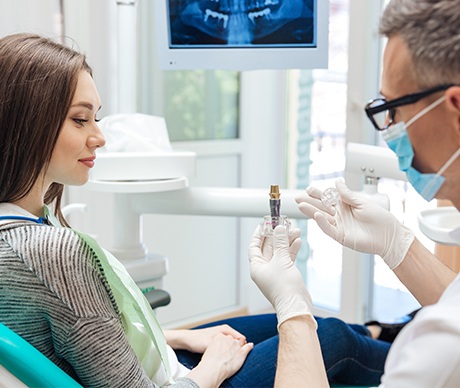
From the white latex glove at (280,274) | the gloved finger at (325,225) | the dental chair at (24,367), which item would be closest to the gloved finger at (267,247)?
the white latex glove at (280,274)

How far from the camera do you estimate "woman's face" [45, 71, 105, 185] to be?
4.30 feet

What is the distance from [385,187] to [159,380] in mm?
2140

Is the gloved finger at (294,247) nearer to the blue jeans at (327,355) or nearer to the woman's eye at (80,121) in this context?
the blue jeans at (327,355)

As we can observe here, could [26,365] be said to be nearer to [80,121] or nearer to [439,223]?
[80,121]

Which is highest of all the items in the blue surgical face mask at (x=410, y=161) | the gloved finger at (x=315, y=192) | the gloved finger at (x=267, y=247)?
the blue surgical face mask at (x=410, y=161)

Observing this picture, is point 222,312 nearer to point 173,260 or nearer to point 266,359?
point 173,260

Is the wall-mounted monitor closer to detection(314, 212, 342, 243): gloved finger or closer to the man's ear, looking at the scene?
detection(314, 212, 342, 243): gloved finger

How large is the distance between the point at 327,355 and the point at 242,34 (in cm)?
96

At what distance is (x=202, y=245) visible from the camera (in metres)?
3.34

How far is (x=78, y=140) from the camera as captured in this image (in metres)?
1.33

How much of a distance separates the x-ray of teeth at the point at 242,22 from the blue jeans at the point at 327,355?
2.60ft

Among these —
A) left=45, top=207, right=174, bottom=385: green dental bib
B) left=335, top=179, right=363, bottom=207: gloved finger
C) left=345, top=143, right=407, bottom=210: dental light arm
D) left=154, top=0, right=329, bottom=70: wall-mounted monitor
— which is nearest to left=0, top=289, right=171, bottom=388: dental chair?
left=45, top=207, right=174, bottom=385: green dental bib

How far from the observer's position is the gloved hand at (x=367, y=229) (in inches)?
57.4

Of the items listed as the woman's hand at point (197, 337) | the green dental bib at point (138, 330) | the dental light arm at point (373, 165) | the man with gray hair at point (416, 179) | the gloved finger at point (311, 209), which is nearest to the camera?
the man with gray hair at point (416, 179)
